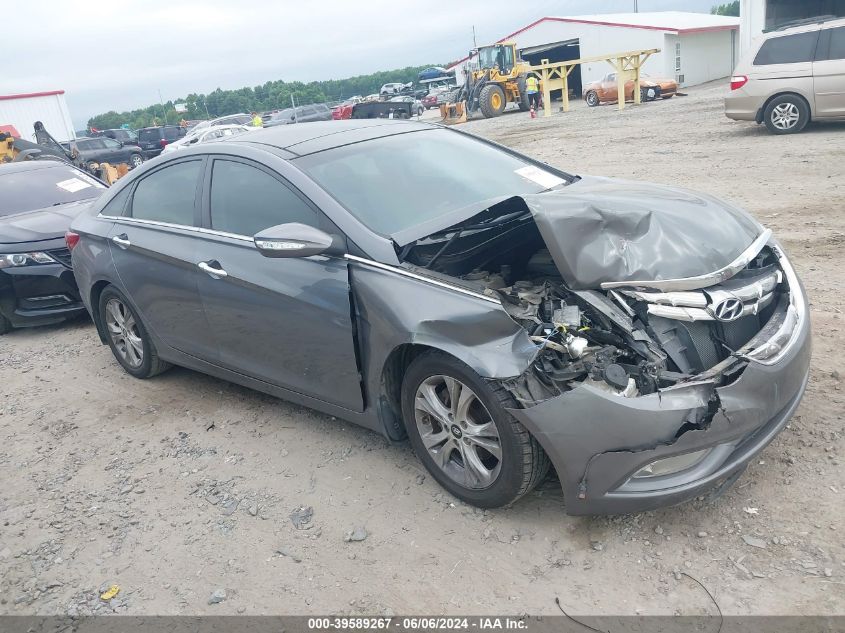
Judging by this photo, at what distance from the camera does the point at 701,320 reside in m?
2.89

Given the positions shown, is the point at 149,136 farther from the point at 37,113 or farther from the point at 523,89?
the point at 523,89

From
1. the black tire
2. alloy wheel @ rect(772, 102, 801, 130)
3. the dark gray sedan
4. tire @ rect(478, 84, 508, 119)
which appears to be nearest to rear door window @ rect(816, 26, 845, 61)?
alloy wheel @ rect(772, 102, 801, 130)

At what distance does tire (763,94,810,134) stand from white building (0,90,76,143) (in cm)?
3550

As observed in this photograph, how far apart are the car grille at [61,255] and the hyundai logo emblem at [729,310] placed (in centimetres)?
599

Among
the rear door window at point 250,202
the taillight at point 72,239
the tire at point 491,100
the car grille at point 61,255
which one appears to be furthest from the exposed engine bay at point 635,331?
the tire at point 491,100

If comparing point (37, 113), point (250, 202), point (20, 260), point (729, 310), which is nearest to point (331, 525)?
point (250, 202)

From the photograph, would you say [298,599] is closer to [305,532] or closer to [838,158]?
[305,532]

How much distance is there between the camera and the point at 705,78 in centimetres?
3500

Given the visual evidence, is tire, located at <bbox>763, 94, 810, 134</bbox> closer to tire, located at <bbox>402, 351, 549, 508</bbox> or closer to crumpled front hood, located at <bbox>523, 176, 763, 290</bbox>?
crumpled front hood, located at <bbox>523, 176, 763, 290</bbox>

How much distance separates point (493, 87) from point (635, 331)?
A: 27.1m

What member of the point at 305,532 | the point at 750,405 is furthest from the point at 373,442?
the point at 750,405

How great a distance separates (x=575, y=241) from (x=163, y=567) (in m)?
2.34

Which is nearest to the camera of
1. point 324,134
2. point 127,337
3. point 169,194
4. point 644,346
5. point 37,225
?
point 644,346

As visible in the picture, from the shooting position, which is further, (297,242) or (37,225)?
(37,225)
